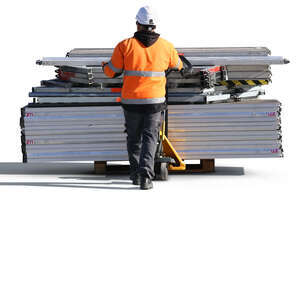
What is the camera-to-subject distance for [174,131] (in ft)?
44.3

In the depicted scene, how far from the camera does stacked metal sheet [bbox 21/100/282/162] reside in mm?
13438

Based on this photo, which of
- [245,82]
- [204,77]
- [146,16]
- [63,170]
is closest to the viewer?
[146,16]

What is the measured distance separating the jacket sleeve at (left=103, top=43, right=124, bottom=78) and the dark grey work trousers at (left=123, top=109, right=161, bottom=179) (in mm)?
521

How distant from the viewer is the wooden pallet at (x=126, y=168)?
45.8 ft

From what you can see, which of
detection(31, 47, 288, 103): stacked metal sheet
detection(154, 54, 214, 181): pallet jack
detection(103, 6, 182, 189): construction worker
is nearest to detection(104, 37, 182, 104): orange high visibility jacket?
detection(103, 6, 182, 189): construction worker

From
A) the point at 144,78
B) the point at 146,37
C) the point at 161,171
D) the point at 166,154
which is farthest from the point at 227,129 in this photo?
the point at 146,37

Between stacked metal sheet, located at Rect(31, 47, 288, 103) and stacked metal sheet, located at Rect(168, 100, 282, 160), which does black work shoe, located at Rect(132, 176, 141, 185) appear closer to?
stacked metal sheet, located at Rect(168, 100, 282, 160)

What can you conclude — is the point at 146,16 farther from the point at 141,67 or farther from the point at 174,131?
the point at 174,131

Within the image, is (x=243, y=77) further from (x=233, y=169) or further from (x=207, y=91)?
(x=233, y=169)

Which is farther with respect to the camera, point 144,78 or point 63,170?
point 63,170

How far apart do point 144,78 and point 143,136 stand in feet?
2.52

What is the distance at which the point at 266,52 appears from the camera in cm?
1431

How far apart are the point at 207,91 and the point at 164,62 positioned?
1.23 metres

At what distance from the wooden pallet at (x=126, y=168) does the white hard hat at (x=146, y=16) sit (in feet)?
7.94
